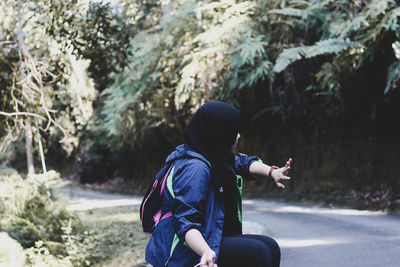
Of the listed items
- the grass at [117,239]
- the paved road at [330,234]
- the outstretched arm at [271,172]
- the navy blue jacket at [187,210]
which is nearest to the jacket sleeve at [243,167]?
the outstretched arm at [271,172]

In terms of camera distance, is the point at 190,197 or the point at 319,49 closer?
the point at 190,197

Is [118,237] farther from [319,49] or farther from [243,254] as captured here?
[243,254]

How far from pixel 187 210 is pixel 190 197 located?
0.24 ft

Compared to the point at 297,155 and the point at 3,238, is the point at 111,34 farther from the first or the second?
the point at 297,155

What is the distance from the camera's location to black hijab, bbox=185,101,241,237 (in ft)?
9.43

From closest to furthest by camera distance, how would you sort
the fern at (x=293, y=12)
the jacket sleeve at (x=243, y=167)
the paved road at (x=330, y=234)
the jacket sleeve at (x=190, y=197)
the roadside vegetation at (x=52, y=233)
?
the jacket sleeve at (x=190, y=197), the jacket sleeve at (x=243, y=167), the paved road at (x=330, y=234), the roadside vegetation at (x=52, y=233), the fern at (x=293, y=12)

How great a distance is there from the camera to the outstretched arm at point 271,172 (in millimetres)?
3242

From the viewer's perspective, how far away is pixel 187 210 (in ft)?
9.07

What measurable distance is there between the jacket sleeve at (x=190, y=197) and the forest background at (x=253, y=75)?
6.09 metres

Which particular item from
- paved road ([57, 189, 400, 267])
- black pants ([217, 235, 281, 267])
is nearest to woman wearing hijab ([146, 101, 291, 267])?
black pants ([217, 235, 281, 267])

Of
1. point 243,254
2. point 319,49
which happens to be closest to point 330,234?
point 319,49

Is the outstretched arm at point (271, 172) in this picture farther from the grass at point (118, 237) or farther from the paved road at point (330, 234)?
the grass at point (118, 237)

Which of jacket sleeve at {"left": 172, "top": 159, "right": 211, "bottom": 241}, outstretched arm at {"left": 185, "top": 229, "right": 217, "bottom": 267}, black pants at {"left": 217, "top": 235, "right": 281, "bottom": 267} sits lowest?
black pants at {"left": 217, "top": 235, "right": 281, "bottom": 267}

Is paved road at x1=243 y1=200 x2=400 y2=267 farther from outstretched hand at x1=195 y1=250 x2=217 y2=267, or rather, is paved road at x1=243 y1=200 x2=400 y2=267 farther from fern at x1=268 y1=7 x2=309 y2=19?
fern at x1=268 y1=7 x2=309 y2=19
